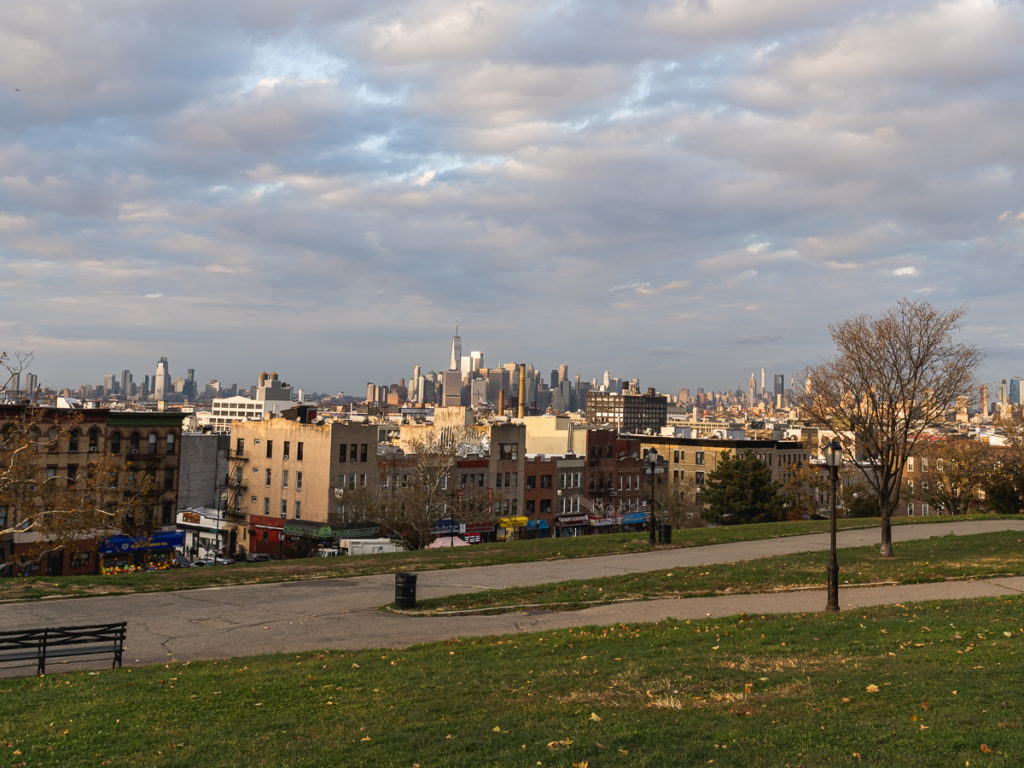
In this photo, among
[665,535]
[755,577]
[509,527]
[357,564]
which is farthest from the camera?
[509,527]

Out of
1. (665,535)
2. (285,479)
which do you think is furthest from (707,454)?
(665,535)

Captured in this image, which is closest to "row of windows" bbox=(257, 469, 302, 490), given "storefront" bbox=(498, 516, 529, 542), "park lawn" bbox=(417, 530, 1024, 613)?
"storefront" bbox=(498, 516, 529, 542)

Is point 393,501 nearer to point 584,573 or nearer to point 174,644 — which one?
point 584,573

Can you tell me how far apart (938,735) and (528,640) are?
8594 mm

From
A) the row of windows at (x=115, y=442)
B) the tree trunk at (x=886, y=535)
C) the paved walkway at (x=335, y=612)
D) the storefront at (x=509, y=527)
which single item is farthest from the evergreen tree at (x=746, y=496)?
the row of windows at (x=115, y=442)

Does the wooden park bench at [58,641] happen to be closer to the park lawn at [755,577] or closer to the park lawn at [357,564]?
the park lawn at [357,564]

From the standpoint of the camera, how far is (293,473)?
70.4 m

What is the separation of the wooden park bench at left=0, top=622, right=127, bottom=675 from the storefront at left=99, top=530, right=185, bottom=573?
41.9m

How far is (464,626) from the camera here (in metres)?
18.7

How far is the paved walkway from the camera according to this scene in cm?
1720

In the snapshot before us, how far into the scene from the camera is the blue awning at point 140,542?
185 feet

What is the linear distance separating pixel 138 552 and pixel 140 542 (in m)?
4.51

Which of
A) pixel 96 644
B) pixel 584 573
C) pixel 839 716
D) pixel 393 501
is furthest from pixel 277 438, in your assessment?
pixel 839 716

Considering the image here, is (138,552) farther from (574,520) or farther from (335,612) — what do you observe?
(335,612)
